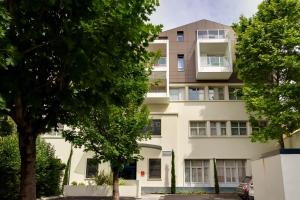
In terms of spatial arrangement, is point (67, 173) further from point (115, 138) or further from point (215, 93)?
point (215, 93)

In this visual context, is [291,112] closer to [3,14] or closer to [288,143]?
[288,143]

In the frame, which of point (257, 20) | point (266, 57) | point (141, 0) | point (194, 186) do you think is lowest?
point (194, 186)

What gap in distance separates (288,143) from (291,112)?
25.0ft

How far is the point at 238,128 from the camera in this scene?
106 ft

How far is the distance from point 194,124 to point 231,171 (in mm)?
5406

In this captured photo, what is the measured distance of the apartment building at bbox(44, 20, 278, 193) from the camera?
30.6 metres

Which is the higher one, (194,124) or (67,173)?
(194,124)

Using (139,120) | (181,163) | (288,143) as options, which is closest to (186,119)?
(181,163)

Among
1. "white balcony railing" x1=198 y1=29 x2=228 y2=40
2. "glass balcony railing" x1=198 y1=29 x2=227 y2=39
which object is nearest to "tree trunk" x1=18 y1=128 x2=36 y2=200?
"white balcony railing" x1=198 y1=29 x2=228 y2=40

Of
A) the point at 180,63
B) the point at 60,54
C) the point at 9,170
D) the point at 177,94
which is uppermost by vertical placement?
the point at 180,63

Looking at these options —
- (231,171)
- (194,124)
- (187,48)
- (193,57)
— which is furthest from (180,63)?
(231,171)

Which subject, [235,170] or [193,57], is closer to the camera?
[235,170]

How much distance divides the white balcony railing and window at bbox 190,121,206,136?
830cm

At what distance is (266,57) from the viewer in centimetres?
2355
